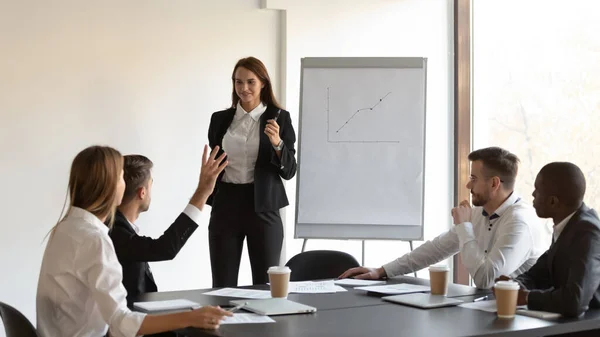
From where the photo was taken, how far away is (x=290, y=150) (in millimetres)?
3961

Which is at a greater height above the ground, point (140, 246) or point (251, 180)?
point (251, 180)

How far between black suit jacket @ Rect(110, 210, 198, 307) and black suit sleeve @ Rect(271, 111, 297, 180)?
1185 mm

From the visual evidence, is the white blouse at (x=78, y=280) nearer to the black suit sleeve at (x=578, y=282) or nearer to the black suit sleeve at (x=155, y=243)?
the black suit sleeve at (x=155, y=243)

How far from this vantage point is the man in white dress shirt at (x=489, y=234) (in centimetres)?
291

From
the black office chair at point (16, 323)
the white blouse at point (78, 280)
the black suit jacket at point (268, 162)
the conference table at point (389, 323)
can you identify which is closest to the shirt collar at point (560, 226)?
the conference table at point (389, 323)

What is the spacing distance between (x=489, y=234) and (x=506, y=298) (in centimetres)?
98

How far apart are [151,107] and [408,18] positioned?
192 centimetres

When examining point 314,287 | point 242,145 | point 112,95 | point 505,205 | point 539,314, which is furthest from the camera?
point 112,95

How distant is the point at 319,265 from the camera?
11.7ft

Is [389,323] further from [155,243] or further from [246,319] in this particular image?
[155,243]

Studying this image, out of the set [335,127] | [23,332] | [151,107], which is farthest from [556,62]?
[23,332]

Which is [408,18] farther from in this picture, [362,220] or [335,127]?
[362,220]

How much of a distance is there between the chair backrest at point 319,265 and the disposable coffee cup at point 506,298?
1.38 metres

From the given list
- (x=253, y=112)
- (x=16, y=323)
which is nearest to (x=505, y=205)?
(x=253, y=112)
